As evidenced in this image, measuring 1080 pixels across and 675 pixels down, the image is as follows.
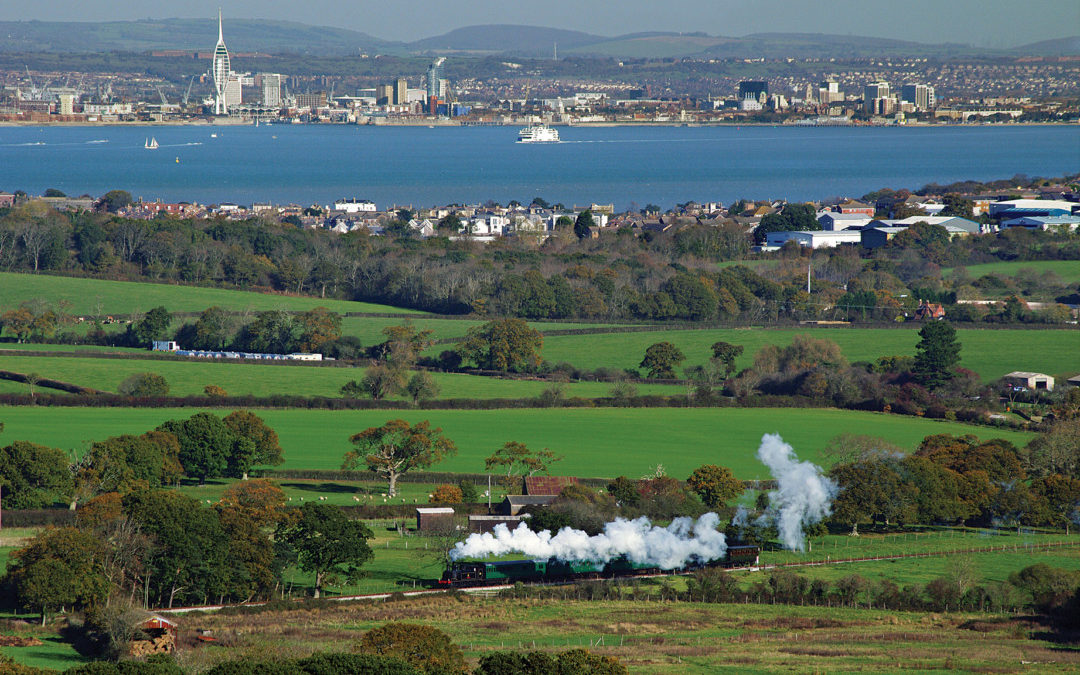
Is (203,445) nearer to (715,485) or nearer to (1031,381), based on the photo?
(715,485)

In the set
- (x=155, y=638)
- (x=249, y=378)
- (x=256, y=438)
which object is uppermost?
(x=256, y=438)

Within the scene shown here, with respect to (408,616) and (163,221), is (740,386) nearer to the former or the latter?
(408,616)

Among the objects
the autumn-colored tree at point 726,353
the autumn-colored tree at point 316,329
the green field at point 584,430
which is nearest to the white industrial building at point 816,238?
the autumn-colored tree at point 726,353

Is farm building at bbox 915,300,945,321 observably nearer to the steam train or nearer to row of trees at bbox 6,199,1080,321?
row of trees at bbox 6,199,1080,321

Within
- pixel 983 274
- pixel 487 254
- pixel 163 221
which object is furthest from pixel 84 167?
pixel 983 274

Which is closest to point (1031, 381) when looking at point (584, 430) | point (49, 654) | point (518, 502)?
point (584, 430)

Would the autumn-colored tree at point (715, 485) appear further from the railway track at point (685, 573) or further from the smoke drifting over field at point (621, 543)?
the railway track at point (685, 573)
